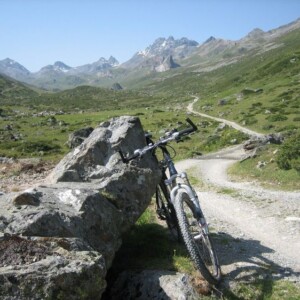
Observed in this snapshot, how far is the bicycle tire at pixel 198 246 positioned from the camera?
25.6 ft

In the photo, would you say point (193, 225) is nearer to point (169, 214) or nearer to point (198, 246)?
point (198, 246)

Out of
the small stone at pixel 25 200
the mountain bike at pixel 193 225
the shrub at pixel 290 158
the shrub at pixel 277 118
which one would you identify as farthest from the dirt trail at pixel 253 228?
the shrub at pixel 277 118

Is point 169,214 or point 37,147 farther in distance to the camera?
point 37,147

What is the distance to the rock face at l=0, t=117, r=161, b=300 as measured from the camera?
5.88 m

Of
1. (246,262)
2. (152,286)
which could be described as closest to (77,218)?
(152,286)

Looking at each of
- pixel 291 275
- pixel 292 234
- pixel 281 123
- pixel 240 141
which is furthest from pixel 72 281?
pixel 281 123

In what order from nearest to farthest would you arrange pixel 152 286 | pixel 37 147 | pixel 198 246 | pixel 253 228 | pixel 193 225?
1. pixel 152 286
2. pixel 198 246
3. pixel 193 225
4. pixel 253 228
5. pixel 37 147

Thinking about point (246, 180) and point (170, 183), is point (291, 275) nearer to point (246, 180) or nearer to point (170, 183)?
point (170, 183)

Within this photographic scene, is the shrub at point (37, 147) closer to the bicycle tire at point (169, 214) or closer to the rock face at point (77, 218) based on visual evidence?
the rock face at point (77, 218)

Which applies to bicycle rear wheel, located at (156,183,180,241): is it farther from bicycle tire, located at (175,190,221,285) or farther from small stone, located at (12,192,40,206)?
small stone, located at (12,192,40,206)

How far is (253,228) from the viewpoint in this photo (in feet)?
45.3

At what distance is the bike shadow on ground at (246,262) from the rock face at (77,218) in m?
2.58

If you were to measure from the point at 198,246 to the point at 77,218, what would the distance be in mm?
2716

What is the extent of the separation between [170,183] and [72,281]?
4.18 metres
